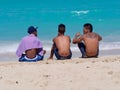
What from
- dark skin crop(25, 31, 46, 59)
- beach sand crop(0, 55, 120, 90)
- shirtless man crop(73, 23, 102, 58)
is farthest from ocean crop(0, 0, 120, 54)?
beach sand crop(0, 55, 120, 90)

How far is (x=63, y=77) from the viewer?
8086 millimetres

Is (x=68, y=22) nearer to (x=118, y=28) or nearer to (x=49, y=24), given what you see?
(x=49, y=24)

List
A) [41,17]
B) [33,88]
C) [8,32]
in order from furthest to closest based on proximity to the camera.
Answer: [41,17] < [8,32] < [33,88]

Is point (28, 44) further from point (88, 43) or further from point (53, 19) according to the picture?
point (53, 19)

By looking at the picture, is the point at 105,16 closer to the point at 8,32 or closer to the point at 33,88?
the point at 8,32

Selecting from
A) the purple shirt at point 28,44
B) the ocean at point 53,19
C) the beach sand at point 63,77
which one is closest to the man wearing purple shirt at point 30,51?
the purple shirt at point 28,44

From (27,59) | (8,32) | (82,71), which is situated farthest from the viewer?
(8,32)

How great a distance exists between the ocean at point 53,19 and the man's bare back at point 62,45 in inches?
189

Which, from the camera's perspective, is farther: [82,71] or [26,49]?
[26,49]

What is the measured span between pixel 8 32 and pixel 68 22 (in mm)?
5483

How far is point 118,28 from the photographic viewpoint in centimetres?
2412

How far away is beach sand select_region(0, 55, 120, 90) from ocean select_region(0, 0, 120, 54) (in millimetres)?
7684

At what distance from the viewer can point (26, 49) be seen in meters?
11.1

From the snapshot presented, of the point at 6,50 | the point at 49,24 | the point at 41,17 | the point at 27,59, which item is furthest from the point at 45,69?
the point at 41,17
